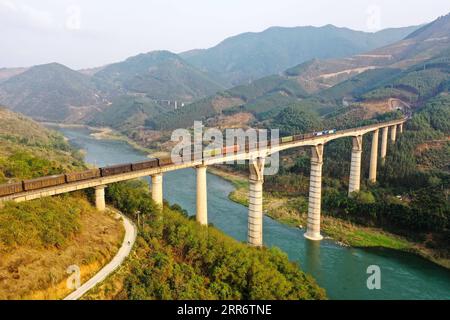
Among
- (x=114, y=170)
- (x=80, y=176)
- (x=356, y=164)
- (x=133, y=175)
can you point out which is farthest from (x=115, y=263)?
(x=356, y=164)

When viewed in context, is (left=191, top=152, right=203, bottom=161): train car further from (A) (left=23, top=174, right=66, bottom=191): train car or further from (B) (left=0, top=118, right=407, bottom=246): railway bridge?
(A) (left=23, top=174, right=66, bottom=191): train car

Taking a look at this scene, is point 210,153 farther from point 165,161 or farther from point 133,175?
point 133,175

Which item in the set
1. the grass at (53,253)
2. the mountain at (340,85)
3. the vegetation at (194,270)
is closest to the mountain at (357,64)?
the mountain at (340,85)

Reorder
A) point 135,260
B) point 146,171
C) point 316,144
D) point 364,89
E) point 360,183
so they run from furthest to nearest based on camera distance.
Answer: point 364,89 < point 360,183 < point 316,144 < point 146,171 < point 135,260

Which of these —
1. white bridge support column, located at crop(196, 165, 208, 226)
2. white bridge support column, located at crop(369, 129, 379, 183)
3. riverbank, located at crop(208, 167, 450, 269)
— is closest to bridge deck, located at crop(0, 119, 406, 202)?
white bridge support column, located at crop(196, 165, 208, 226)
